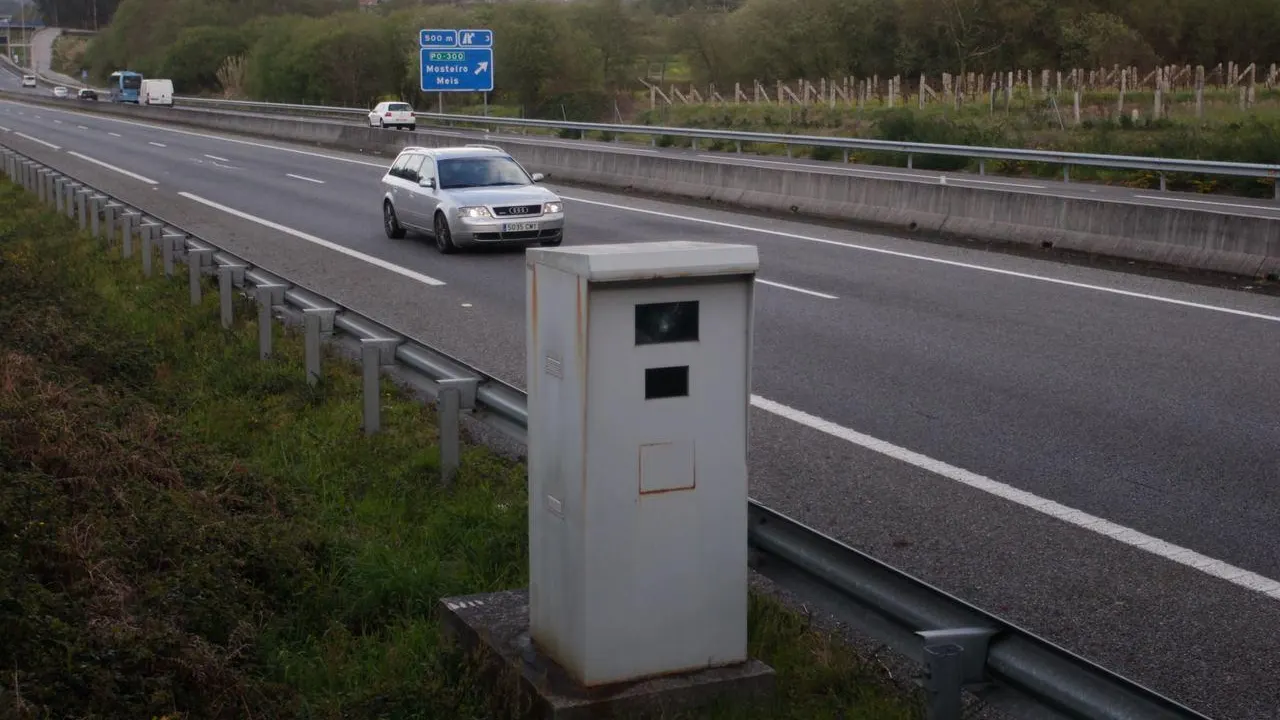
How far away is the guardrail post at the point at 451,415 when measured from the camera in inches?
287

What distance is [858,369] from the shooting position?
36.4 ft

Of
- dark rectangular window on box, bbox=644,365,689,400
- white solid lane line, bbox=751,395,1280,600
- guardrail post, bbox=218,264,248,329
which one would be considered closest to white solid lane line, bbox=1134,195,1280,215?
white solid lane line, bbox=751,395,1280,600

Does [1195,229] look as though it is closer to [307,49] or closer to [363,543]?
[363,543]

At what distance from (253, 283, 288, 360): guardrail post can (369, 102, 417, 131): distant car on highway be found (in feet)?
171

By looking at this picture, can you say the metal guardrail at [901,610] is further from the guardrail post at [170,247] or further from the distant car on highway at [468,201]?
the distant car on highway at [468,201]

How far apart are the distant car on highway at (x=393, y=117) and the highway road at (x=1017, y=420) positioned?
42436 millimetres

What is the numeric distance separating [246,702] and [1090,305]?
1120 cm

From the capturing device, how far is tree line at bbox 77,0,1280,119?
69.6 m

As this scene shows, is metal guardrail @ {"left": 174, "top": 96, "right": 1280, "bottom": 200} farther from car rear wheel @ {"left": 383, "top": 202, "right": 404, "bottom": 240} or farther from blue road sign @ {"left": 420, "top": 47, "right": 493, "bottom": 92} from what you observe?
car rear wheel @ {"left": 383, "top": 202, "right": 404, "bottom": 240}

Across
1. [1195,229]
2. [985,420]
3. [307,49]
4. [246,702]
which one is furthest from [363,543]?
[307,49]

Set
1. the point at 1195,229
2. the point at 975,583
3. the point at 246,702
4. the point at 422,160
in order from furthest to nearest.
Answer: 1. the point at 422,160
2. the point at 1195,229
3. the point at 975,583
4. the point at 246,702

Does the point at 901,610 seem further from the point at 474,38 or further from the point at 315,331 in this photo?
the point at 474,38

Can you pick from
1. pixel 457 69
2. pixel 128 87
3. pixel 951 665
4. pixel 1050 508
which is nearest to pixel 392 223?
pixel 1050 508

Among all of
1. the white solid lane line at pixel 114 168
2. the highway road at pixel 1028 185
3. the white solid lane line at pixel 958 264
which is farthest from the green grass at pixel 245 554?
the white solid lane line at pixel 114 168
